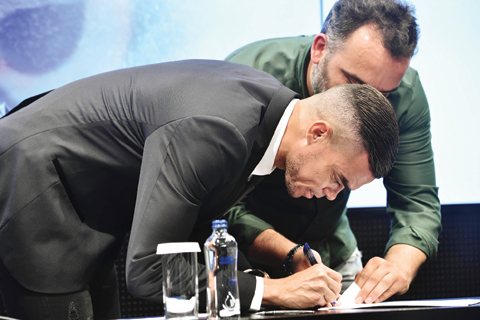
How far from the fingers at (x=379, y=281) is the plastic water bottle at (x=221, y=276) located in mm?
561

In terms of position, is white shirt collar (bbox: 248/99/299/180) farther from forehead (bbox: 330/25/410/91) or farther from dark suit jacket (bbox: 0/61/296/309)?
forehead (bbox: 330/25/410/91)

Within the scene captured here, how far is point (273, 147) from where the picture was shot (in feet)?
4.62

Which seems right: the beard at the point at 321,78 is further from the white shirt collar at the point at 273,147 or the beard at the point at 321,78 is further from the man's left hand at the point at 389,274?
the man's left hand at the point at 389,274

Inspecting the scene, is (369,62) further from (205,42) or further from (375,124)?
(205,42)

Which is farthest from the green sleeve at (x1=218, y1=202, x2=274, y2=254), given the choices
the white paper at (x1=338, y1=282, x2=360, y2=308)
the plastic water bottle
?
the plastic water bottle

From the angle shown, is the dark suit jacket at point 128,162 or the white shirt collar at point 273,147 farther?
the white shirt collar at point 273,147

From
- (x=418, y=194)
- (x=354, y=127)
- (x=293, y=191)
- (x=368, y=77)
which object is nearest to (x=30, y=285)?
(x=293, y=191)

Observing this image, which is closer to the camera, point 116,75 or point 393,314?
point 393,314

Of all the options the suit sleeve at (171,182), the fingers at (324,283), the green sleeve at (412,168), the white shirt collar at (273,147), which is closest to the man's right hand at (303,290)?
the fingers at (324,283)

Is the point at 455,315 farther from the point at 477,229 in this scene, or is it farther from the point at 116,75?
the point at 477,229

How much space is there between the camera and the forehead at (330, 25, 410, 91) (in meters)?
1.74

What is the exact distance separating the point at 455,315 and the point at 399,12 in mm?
1243

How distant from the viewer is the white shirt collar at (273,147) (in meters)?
1.37

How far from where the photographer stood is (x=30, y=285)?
1.22 metres
